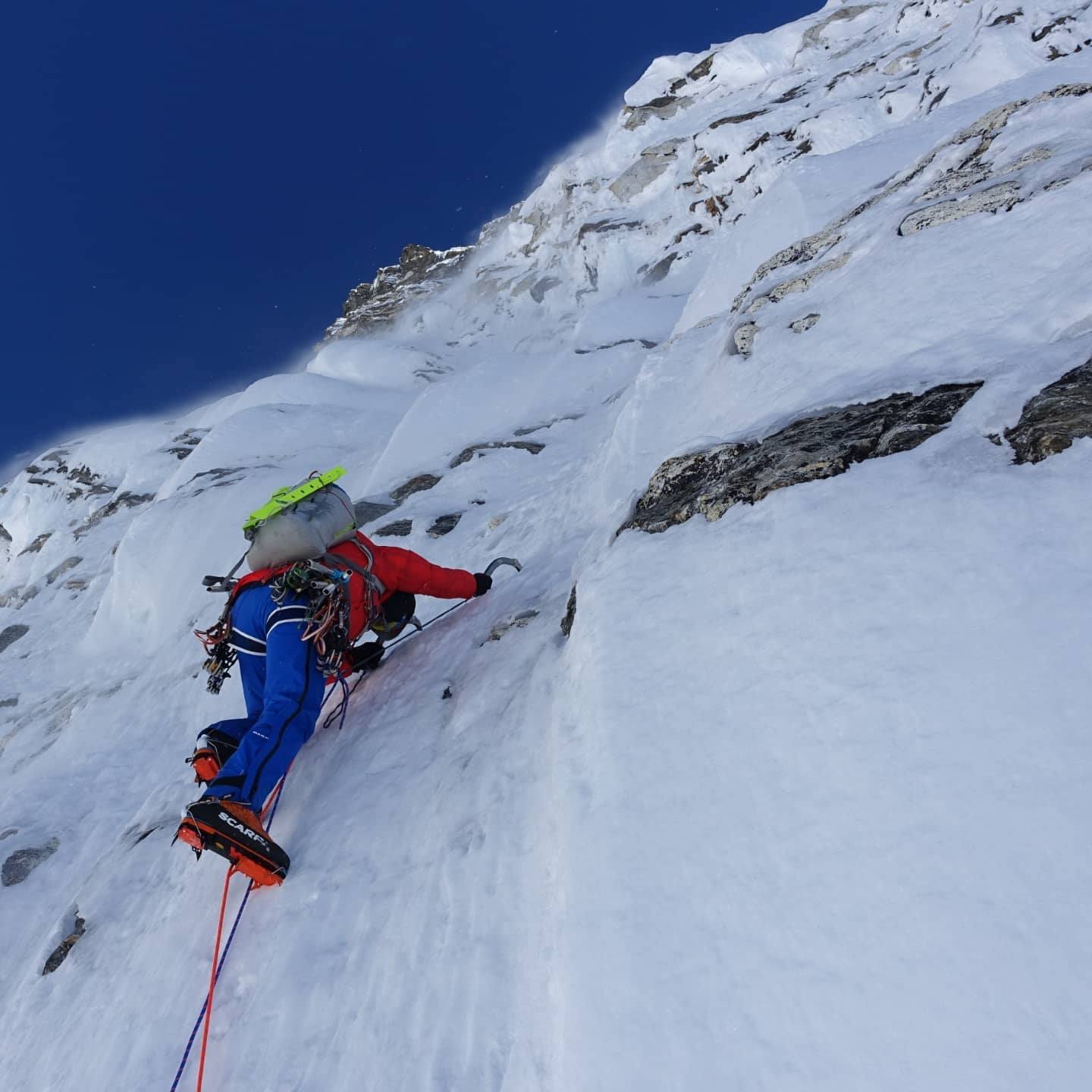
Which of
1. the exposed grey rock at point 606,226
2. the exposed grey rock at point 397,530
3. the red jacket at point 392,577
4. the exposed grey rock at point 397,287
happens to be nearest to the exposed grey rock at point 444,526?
the exposed grey rock at point 397,530

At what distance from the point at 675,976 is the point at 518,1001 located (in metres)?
0.68

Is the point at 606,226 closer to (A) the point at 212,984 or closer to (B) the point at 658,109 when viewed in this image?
(B) the point at 658,109

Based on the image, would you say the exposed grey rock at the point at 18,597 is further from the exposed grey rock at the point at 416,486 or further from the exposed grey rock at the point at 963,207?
the exposed grey rock at the point at 963,207

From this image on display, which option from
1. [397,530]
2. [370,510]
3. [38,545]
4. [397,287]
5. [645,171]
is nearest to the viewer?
[397,530]

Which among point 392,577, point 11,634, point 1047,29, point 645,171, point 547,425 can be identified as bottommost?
point 547,425

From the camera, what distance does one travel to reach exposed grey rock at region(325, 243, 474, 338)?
6512cm

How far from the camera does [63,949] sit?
13.6ft

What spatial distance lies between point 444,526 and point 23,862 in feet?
19.7

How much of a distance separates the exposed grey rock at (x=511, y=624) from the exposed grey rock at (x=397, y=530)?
19.2 feet

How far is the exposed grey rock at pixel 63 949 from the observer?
4.08 m

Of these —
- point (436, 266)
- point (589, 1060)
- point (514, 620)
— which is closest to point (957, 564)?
point (589, 1060)

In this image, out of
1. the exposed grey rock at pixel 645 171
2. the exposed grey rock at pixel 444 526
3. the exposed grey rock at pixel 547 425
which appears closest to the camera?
the exposed grey rock at pixel 444 526

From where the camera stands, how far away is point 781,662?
248 cm

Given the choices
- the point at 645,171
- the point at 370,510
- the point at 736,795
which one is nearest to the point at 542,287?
the point at 645,171
